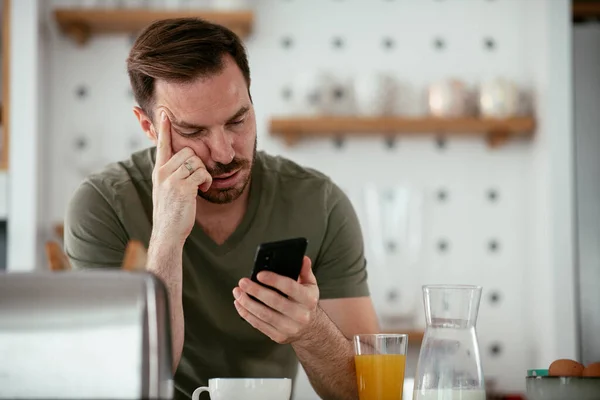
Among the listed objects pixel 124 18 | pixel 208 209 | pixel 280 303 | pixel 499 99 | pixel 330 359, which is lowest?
pixel 330 359

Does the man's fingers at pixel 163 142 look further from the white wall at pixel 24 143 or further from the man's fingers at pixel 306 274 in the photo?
the white wall at pixel 24 143

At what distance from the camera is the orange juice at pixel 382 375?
1.13m

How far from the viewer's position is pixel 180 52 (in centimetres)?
160

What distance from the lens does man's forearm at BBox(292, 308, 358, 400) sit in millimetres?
1310

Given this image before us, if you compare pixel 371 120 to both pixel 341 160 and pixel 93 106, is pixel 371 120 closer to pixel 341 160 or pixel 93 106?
pixel 341 160

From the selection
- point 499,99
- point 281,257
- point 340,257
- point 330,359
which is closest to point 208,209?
point 340,257

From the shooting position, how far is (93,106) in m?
3.35

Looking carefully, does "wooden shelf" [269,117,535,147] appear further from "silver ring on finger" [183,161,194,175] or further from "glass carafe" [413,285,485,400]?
"glass carafe" [413,285,485,400]

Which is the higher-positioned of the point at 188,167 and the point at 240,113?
the point at 240,113

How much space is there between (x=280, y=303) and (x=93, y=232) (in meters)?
0.56

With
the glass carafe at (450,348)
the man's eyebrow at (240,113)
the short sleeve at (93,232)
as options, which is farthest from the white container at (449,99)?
the glass carafe at (450,348)

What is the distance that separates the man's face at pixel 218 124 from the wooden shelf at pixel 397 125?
5.08 feet

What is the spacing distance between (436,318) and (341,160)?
2307 millimetres

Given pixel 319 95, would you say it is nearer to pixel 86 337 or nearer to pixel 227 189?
pixel 227 189
